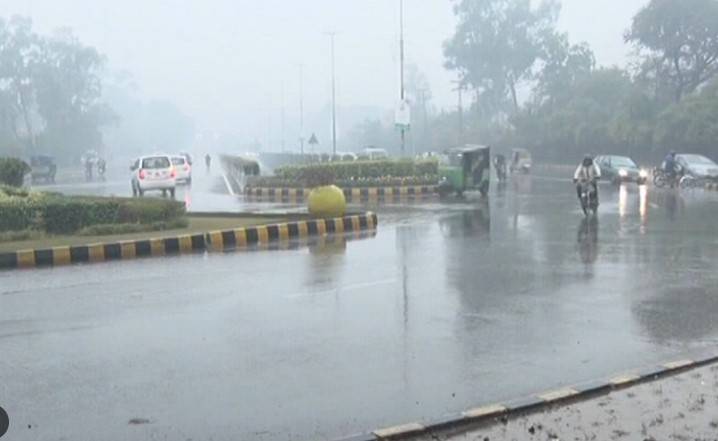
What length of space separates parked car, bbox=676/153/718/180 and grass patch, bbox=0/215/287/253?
78.8 feet

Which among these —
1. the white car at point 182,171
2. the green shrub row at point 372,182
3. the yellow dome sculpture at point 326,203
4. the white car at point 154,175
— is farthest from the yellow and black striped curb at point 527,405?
the white car at point 182,171

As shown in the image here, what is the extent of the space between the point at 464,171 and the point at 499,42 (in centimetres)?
5902

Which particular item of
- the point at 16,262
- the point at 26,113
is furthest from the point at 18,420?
the point at 26,113

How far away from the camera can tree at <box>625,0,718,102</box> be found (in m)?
53.7

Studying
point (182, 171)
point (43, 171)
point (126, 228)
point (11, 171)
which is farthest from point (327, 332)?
point (43, 171)

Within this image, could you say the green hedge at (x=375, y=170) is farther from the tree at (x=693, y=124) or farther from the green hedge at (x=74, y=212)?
the tree at (x=693, y=124)

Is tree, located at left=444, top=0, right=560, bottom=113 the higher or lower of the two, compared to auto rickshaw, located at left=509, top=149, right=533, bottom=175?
higher

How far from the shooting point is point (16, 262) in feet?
47.0

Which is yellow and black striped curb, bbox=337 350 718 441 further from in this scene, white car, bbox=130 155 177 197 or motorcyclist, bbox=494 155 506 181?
motorcyclist, bbox=494 155 506 181

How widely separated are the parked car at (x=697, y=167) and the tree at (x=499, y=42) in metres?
45.1

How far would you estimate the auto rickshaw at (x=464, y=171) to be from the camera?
105ft

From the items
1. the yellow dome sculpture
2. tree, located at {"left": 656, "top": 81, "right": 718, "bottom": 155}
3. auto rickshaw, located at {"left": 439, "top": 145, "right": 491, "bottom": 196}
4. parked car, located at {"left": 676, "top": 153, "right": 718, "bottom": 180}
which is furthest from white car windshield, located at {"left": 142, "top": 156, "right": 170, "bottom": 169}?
tree, located at {"left": 656, "top": 81, "right": 718, "bottom": 155}

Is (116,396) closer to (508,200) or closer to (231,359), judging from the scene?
(231,359)

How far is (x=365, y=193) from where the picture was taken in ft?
112
